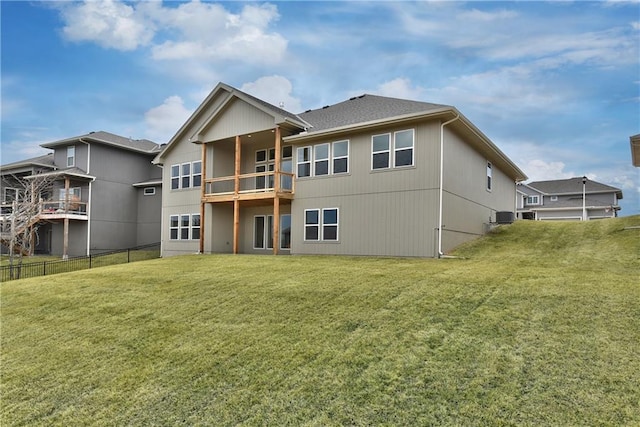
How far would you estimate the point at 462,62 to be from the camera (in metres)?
16.2

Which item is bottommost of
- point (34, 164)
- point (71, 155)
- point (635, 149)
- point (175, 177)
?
point (175, 177)

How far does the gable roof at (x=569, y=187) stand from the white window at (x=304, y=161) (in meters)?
35.0

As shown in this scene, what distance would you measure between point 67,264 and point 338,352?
21067mm

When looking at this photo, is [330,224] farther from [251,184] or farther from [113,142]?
[113,142]

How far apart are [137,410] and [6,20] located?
1666 cm

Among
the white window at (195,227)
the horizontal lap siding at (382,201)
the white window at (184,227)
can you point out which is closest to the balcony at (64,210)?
the white window at (184,227)

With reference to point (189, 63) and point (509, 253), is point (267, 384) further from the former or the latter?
point (189, 63)

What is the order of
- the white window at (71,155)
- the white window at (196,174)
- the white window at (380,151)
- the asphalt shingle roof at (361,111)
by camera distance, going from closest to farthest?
the white window at (380,151) → the asphalt shingle roof at (361,111) → the white window at (196,174) → the white window at (71,155)

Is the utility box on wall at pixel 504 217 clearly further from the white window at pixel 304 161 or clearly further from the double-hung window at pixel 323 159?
the white window at pixel 304 161

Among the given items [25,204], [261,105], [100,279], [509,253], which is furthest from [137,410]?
[25,204]

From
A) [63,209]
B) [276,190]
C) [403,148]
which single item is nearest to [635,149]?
[403,148]

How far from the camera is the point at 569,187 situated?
4262 centimetres

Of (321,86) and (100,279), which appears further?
(321,86)

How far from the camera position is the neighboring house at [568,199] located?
126 ft
